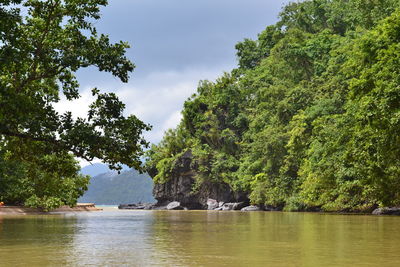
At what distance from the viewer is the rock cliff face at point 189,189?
77.5m

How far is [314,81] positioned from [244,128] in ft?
75.5

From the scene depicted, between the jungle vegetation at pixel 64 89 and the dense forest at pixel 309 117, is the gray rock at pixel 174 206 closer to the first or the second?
the dense forest at pixel 309 117

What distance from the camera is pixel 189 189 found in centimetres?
Answer: 8219

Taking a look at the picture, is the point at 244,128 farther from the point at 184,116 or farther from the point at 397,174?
the point at 397,174

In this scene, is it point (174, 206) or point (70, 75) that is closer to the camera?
point (70, 75)

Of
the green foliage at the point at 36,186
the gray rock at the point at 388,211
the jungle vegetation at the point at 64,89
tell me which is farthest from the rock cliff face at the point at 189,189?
the jungle vegetation at the point at 64,89

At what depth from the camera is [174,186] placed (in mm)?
84625

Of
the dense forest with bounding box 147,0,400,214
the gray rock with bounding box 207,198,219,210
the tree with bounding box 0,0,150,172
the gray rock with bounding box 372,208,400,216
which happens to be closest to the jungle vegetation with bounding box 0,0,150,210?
the tree with bounding box 0,0,150,172

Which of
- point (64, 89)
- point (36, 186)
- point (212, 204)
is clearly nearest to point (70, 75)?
point (64, 89)

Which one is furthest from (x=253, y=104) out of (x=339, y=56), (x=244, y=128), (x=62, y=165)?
(x=62, y=165)

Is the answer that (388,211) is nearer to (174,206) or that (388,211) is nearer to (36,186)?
(36,186)

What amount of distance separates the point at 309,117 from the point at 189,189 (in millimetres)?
39271

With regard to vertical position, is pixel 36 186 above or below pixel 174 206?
above

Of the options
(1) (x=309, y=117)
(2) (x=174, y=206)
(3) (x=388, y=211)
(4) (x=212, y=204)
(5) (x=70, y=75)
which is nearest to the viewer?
(5) (x=70, y=75)
